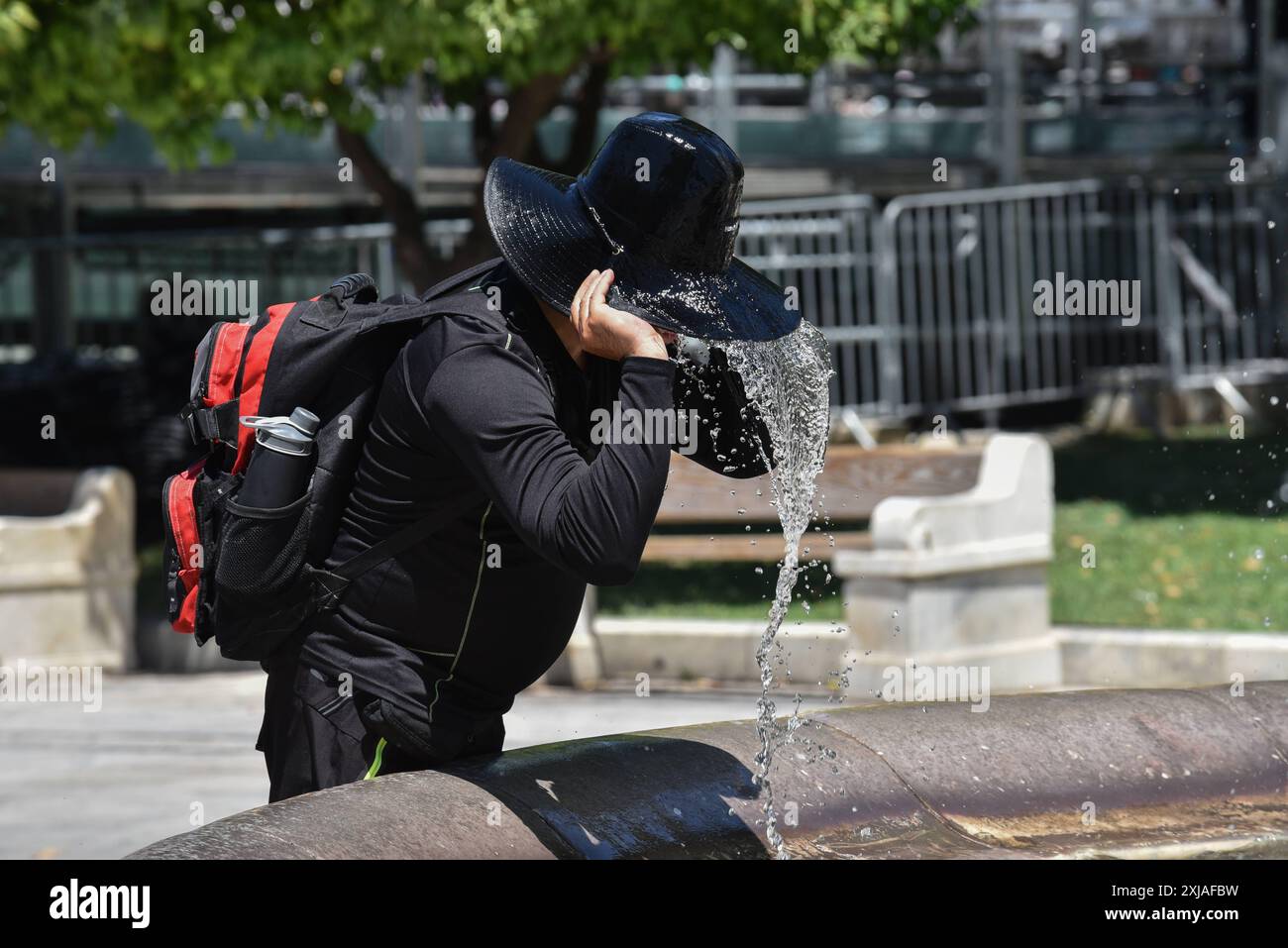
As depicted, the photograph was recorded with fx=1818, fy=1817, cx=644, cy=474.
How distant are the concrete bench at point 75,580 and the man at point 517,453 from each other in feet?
19.2

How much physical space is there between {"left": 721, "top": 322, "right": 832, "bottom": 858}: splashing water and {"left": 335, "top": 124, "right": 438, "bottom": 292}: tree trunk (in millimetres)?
7119

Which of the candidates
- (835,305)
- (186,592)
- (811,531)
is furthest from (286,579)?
(835,305)

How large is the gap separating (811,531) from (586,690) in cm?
142

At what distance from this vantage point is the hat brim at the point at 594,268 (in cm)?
282

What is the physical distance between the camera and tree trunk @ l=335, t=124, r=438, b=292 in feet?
33.8

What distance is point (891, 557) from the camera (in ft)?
25.3

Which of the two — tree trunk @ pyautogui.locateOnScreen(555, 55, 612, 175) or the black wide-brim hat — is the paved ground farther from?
tree trunk @ pyautogui.locateOnScreen(555, 55, 612, 175)

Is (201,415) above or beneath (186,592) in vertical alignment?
above

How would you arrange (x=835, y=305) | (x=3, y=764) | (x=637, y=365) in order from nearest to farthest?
(x=637, y=365)
(x=3, y=764)
(x=835, y=305)

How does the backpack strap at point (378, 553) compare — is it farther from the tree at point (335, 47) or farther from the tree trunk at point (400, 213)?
the tree trunk at point (400, 213)

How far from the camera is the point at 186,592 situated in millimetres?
3049

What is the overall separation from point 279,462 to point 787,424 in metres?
0.91
